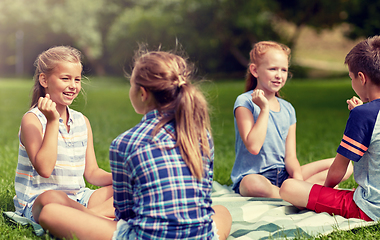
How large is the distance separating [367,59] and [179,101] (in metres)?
1.36

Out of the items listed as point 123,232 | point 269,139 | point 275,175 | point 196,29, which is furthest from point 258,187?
point 196,29

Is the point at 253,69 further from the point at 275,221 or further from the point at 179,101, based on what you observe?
the point at 179,101

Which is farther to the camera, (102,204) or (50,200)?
(102,204)

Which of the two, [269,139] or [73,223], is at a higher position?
[269,139]

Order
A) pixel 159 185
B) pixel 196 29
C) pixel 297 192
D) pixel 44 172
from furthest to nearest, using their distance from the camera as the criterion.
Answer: pixel 196 29, pixel 297 192, pixel 44 172, pixel 159 185

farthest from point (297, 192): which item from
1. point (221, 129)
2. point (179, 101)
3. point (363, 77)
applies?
point (221, 129)

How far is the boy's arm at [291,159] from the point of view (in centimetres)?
325

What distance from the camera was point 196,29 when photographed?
86.6 ft

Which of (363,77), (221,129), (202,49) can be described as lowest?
(221,129)

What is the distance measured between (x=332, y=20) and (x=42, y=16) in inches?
1262

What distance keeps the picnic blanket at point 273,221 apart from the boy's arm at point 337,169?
9.6 inches

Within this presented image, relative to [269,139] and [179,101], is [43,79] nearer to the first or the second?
[179,101]

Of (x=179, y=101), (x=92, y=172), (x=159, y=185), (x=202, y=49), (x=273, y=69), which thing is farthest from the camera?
(x=202, y=49)

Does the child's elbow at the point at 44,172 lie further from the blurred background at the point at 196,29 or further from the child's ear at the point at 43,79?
the blurred background at the point at 196,29
